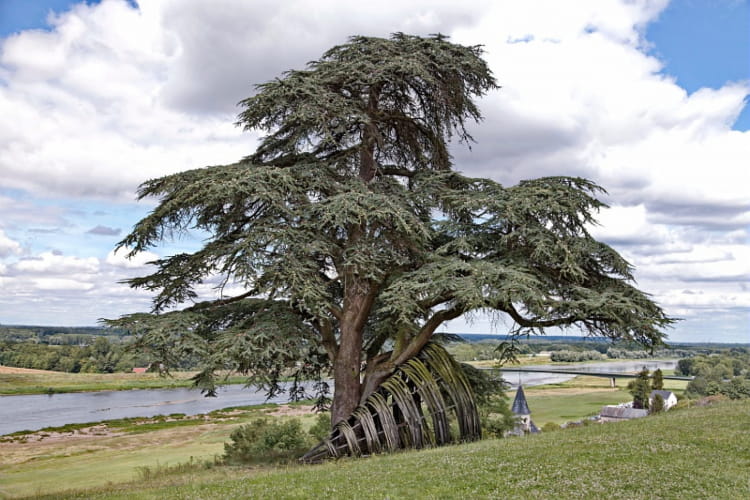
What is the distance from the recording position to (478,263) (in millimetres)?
12383

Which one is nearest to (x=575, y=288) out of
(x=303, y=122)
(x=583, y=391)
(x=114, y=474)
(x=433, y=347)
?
(x=433, y=347)

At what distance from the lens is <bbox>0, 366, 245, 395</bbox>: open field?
81.8 m

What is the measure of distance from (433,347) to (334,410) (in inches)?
127

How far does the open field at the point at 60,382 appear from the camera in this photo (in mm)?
81812

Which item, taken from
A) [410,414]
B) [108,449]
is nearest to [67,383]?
[108,449]

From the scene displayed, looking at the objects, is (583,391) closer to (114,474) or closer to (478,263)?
(114,474)

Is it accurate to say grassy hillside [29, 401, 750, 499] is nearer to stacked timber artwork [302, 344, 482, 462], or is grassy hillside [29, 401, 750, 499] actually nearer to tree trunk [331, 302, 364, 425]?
stacked timber artwork [302, 344, 482, 462]

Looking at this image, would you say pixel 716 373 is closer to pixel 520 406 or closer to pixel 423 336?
pixel 520 406

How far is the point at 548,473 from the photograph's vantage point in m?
7.63

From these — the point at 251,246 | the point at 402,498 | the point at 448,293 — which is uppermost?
the point at 251,246

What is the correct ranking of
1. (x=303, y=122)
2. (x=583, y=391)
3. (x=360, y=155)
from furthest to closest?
(x=583, y=391) < (x=360, y=155) < (x=303, y=122)

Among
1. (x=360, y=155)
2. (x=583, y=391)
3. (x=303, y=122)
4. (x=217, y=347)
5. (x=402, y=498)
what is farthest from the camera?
(x=583, y=391)

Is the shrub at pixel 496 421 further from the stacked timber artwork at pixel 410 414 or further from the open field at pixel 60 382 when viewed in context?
the open field at pixel 60 382

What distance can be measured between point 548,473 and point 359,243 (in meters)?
7.26
